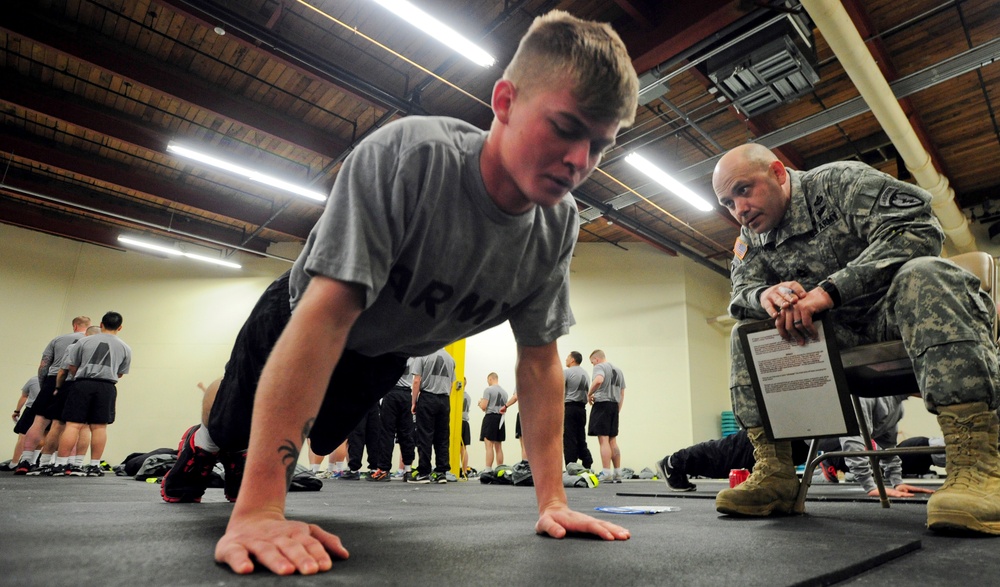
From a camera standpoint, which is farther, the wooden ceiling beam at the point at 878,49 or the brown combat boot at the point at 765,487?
the wooden ceiling beam at the point at 878,49

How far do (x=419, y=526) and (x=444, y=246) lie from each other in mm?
691

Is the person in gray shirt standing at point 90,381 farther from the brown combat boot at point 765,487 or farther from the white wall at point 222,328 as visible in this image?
the brown combat boot at point 765,487

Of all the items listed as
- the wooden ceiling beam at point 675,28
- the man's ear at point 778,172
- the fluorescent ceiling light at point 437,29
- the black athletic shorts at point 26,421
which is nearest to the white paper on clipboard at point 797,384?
the man's ear at point 778,172

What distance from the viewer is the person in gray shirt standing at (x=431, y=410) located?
5.73 meters

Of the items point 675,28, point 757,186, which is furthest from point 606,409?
point 757,186

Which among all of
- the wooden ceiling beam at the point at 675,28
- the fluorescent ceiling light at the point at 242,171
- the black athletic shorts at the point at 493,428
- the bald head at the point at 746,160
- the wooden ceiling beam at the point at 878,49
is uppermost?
the wooden ceiling beam at the point at 878,49

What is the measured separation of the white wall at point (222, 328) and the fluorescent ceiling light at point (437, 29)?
6030 millimetres

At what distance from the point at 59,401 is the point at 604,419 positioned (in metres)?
5.35

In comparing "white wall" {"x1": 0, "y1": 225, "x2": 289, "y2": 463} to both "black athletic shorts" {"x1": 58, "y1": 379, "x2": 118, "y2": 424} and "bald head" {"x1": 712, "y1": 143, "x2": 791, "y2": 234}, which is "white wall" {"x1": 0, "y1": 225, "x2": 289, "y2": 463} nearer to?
"black athletic shorts" {"x1": 58, "y1": 379, "x2": 118, "y2": 424}

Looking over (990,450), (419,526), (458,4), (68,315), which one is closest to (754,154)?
(990,450)

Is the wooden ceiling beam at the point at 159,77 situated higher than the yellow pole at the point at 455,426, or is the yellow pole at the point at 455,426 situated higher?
the wooden ceiling beam at the point at 159,77

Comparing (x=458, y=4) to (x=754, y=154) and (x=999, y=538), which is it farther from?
(x=999, y=538)

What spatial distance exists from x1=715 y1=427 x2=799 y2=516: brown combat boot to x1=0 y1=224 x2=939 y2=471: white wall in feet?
26.4

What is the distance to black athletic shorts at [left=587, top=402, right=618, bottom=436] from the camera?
20.9 feet
